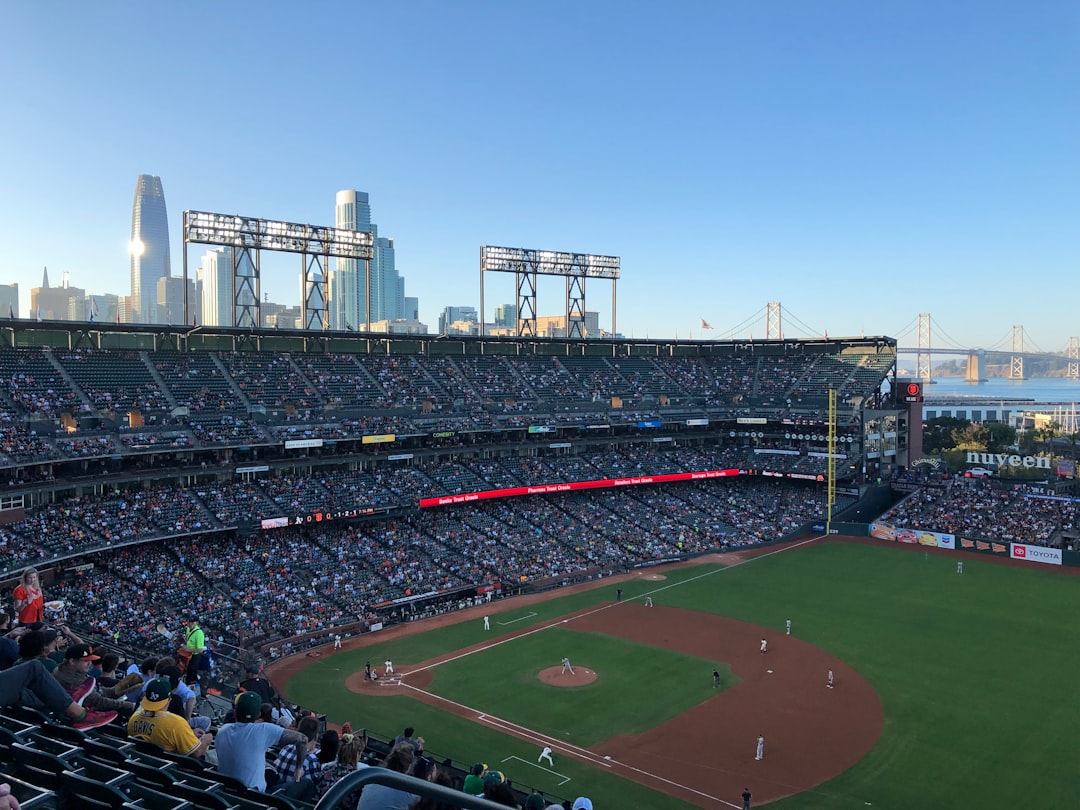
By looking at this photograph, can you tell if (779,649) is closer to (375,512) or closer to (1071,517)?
(375,512)


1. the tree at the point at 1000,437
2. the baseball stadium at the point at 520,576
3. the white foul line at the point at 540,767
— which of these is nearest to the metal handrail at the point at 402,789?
the baseball stadium at the point at 520,576

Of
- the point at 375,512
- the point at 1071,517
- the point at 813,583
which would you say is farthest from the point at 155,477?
the point at 1071,517

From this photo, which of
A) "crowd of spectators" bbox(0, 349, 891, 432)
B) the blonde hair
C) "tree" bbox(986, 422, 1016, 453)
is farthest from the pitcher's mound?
"tree" bbox(986, 422, 1016, 453)

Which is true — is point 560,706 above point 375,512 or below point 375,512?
below

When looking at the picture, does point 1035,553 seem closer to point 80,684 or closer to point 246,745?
point 246,745

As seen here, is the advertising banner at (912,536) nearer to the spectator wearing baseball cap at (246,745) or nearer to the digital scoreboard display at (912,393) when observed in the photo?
the digital scoreboard display at (912,393)

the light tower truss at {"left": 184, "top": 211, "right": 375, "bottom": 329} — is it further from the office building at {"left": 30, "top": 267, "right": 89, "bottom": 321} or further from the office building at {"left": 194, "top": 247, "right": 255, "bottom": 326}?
the office building at {"left": 194, "top": 247, "right": 255, "bottom": 326}

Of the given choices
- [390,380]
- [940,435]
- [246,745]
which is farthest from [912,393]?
[246,745]

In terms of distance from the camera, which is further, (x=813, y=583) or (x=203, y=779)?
(x=813, y=583)
